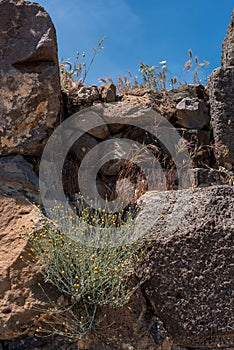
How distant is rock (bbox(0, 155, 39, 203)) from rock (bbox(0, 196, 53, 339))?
277mm

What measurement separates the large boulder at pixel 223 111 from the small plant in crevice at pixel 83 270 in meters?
1.56

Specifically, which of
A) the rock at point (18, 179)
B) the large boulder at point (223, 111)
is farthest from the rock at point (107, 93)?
the rock at point (18, 179)

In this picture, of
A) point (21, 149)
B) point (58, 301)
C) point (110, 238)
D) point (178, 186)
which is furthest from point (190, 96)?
point (58, 301)

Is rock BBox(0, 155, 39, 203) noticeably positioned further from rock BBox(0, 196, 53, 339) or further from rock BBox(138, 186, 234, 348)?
rock BBox(138, 186, 234, 348)

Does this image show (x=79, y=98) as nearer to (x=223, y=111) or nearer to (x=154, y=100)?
(x=154, y=100)

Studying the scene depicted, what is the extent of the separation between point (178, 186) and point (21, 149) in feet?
4.84

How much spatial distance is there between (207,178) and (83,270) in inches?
69.5

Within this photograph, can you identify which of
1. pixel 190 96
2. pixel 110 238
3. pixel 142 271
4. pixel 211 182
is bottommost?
pixel 142 271

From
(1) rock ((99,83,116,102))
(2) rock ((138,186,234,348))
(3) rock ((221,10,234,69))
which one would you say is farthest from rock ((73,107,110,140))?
(2) rock ((138,186,234,348))

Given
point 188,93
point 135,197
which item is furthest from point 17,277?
point 188,93

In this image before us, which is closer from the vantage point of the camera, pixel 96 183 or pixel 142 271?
pixel 142 271

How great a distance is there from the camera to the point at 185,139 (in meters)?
5.30

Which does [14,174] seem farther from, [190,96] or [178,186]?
[190,96]

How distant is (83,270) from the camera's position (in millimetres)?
3695
